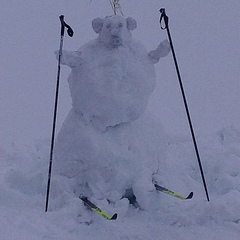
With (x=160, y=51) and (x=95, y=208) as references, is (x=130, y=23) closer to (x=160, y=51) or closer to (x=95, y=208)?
(x=160, y=51)

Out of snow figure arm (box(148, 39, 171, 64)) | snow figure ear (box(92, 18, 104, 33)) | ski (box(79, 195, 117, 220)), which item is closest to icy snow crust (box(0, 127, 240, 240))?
ski (box(79, 195, 117, 220))

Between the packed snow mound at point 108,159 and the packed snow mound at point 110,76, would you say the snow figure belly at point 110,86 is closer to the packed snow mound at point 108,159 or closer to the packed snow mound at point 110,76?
the packed snow mound at point 110,76

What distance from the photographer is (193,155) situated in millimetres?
4383

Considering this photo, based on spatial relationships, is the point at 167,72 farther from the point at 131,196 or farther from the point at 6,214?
the point at 6,214

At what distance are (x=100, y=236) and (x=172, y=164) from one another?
4.08 feet

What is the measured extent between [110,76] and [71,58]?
34cm

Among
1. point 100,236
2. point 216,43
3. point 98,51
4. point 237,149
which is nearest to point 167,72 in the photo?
point 216,43

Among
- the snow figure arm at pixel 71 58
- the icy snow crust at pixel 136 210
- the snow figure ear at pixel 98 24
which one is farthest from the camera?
the snow figure ear at pixel 98 24

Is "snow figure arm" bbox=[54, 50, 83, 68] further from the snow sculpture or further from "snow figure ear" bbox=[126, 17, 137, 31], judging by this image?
"snow figure ear" bbox=[126, 17, 137, 31]

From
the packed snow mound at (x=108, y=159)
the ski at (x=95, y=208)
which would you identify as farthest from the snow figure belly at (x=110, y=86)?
the ski at (x=95, y=208)

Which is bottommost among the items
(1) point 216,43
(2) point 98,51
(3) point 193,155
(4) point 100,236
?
(4) point 100,236

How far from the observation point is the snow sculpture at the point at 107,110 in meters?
3.40

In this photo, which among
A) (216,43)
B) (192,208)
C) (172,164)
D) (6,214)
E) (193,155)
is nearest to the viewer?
(6,214)

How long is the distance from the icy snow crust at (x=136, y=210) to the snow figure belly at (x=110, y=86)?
579mm
